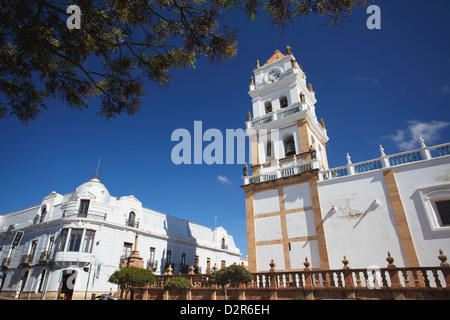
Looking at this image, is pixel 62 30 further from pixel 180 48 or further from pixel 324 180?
pixel 324 180

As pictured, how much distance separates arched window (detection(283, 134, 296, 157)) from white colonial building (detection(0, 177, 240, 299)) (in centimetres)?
1881

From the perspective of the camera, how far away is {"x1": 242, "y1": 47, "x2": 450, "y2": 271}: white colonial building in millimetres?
14008

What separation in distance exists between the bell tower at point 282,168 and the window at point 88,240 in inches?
636

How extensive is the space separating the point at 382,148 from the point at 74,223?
89.4 ft

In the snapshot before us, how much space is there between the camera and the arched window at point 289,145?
71.7 ft

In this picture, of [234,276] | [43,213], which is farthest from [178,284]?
[43,213]

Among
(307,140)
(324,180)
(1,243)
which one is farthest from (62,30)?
(1,243)

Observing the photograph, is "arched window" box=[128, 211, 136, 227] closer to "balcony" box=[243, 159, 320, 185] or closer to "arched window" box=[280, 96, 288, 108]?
"balcony" box=[243, 159, 320, 185]

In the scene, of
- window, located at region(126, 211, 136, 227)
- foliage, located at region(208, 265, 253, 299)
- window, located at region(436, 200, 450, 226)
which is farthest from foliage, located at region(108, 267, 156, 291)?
window, located at region(436, 200, 450, 226)

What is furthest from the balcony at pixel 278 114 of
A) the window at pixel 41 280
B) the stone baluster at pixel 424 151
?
the window at pixel 41 280

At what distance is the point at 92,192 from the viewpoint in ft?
90.1

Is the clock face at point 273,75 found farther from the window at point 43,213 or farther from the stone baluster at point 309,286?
the window at point 43,213
